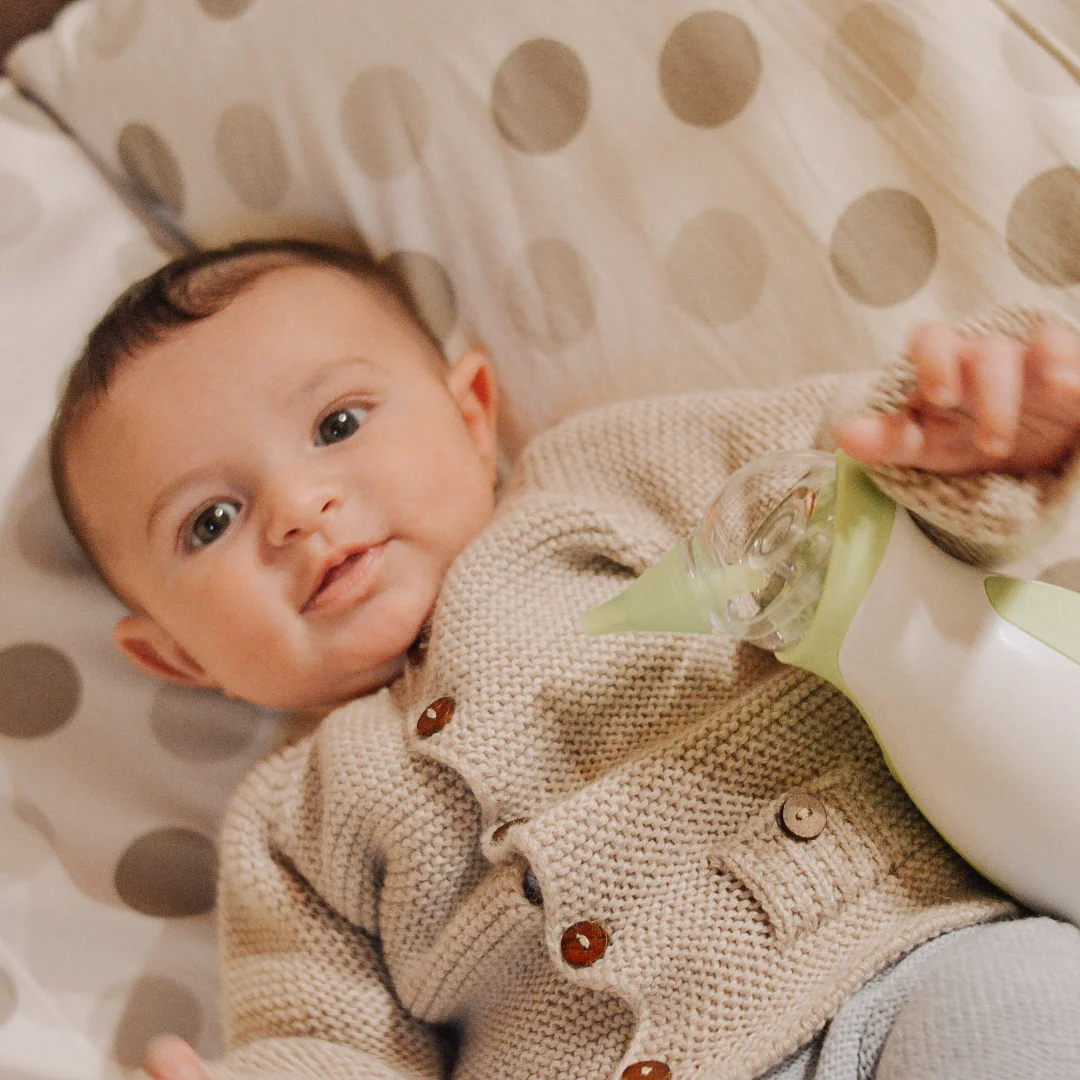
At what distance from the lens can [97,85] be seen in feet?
3.65

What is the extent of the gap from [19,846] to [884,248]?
1.00m

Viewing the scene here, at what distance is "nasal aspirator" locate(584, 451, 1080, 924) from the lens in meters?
0.68

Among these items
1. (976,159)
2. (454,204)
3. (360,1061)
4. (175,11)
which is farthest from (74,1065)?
(976,159)

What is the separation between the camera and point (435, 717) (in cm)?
83

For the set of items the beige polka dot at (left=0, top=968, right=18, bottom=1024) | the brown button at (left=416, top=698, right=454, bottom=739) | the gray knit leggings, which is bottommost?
the beige polka dot at (left=0, top=968, right=18, bottom=1024)

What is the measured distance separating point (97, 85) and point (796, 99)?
0.71 meters

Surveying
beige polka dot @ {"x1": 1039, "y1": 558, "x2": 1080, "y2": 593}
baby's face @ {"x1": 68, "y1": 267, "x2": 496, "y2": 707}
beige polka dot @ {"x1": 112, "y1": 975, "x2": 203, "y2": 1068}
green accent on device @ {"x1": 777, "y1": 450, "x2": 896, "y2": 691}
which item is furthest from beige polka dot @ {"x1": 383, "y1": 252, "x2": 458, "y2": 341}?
beige polka dot @ {"x1": 112, "y1": 975, "x2": 203, "y2": 1068}

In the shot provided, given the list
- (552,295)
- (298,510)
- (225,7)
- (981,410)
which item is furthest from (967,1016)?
(225,7)

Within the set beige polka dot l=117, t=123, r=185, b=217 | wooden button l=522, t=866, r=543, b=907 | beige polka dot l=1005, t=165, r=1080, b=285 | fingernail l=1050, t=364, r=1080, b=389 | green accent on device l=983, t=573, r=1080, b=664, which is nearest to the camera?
fingernail l=1050, t=364, r=1080, b=389

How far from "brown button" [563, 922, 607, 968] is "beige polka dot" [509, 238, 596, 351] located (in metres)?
0.55

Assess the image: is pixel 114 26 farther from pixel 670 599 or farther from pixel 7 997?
pixel 7 997

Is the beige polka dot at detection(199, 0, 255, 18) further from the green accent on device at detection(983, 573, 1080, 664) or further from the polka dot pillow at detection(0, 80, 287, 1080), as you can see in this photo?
the green accent on device at detection(983, 573, 1080, 664)

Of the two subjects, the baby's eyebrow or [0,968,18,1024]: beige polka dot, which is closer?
the baby's eyebrow

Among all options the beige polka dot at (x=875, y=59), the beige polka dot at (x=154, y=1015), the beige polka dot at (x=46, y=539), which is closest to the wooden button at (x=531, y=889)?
the beige polka dot at (x=154, y=1015)
